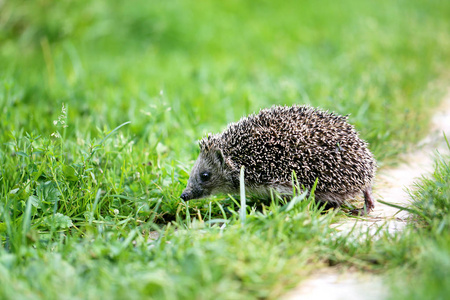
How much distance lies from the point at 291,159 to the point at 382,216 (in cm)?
98

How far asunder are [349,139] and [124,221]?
2.21 m

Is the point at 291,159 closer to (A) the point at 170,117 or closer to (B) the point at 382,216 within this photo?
(B) the point at 382,216

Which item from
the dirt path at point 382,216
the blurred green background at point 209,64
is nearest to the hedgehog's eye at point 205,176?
the blurred green background at point 209,64

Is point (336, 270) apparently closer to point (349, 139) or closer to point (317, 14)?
point (349, 139)

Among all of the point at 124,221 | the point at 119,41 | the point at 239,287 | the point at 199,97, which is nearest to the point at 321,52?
the point at 199,97

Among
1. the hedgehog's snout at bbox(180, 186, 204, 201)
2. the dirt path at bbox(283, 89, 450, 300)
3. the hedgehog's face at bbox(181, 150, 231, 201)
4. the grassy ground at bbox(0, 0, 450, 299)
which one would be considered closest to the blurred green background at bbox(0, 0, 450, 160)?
the grassy ground at bbox(0, 0, 450, 299)

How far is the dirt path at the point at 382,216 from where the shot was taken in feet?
9.34

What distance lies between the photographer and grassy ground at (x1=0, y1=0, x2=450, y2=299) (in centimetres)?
303

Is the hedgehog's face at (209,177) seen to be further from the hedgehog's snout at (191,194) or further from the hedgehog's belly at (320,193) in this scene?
the hedgehog's belly at (320,193)

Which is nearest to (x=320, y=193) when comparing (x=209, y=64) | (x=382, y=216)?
(x=382, y=216)

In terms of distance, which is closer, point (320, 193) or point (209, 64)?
point (320, 193)

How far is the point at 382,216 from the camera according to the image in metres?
4.18

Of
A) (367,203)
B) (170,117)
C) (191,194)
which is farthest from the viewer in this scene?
(170,117)

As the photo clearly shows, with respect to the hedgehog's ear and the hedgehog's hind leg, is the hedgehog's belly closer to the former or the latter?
the hedgehog's hind leg
